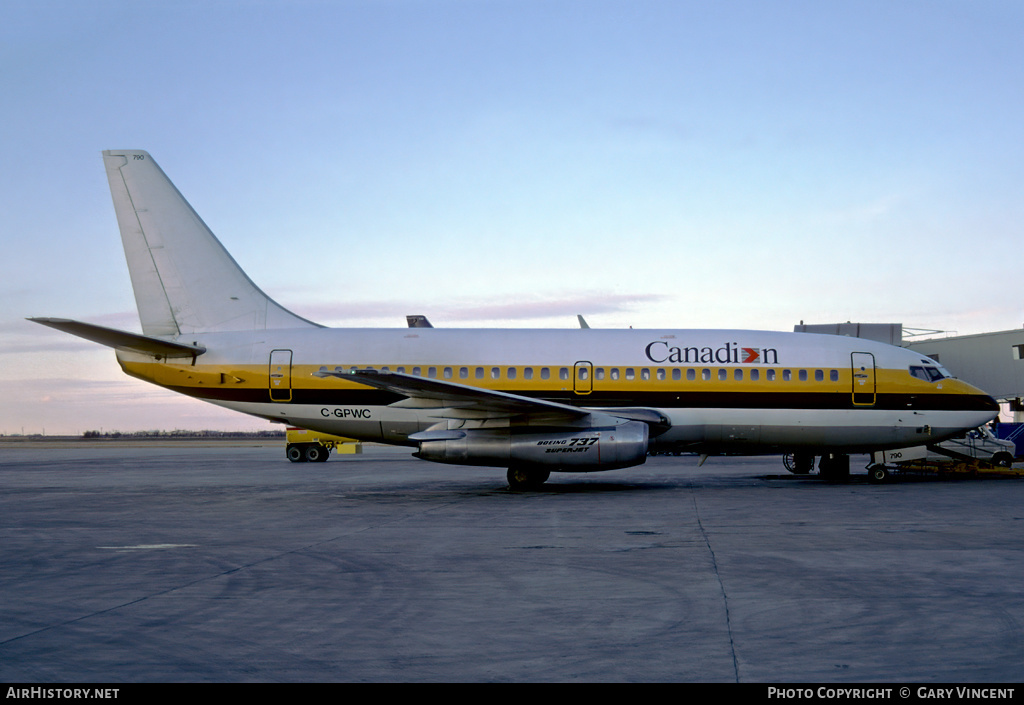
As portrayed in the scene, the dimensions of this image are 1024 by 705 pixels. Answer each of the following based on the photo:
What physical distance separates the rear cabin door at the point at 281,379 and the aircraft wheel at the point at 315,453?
56.9ft

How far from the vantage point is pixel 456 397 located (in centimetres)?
1889

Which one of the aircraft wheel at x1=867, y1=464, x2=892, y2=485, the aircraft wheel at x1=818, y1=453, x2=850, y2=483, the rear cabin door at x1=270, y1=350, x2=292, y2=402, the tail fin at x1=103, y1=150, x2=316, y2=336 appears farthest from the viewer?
the aircraft wheel at x1=818, y1=453, x2=850, y2=483

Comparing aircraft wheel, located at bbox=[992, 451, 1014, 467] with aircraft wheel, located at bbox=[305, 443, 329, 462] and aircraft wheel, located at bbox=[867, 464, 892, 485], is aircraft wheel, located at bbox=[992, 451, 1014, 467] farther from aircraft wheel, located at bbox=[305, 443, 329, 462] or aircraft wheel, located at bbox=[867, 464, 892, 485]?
aircraft wheel, located at bbox=[305, 443, 329, 462]

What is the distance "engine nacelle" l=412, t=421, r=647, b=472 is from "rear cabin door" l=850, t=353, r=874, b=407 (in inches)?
233

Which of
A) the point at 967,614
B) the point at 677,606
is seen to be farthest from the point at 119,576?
the point at 967,614

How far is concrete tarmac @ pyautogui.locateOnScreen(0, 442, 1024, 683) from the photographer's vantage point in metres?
5.44

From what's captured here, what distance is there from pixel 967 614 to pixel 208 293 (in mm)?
19533

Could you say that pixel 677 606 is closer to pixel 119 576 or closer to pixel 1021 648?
pixel 1021 648

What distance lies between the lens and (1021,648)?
5.67 meters

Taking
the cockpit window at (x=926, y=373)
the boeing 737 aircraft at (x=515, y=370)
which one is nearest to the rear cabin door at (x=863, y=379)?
the boeing 737 aircraft at (x=515, y=370)

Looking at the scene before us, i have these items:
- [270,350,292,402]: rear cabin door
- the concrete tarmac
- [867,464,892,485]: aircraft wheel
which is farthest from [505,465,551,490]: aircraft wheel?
[867,464,892,485]: aircraft wheel

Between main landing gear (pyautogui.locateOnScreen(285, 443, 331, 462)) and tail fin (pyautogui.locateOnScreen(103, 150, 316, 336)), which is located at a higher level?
tail fin (pyautogui.locateOnScreen(103, 150, 316, 336))

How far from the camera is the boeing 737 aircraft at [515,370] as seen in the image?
20906mm

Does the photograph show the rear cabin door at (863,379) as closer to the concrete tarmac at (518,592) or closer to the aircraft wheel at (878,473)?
the aircraft wheel at (878,473)
